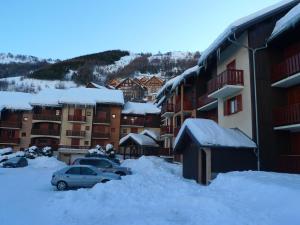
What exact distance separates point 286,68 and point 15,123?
47720mm

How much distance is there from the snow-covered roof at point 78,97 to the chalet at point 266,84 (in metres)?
35.5

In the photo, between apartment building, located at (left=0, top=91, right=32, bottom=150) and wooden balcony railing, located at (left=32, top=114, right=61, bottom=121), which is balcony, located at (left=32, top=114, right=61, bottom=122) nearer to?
wooden balcony railing, located at (left=32, top=114, right=61, bottom=121)

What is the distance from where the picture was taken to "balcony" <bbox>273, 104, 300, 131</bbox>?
59.9 ft

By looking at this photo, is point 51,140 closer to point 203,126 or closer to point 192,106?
point 192,106

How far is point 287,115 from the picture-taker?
19172mm

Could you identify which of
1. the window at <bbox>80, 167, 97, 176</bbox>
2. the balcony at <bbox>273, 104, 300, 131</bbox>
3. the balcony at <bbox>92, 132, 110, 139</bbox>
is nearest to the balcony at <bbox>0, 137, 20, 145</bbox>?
the balcony at <bbox>92, 132, 110, 139</bbox>

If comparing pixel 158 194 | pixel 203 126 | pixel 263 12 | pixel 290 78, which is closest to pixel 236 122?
pixel 203 126

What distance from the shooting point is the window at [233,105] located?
22375 mm

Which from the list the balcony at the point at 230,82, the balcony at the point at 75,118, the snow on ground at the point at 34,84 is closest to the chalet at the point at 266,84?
the balcony at the point at 230,82

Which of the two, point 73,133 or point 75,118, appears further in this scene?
point 75,118

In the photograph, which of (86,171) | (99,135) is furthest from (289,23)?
(99,135)

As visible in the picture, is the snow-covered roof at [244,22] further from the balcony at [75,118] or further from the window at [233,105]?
the balcony at [75,118]

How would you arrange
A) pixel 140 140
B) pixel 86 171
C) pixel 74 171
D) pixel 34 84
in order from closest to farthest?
Answer: pixel 74 171 < pixel 86 171 < pixel 140 140 < pixel 34 84

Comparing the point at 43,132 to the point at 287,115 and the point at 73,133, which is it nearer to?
the point at 73,133
